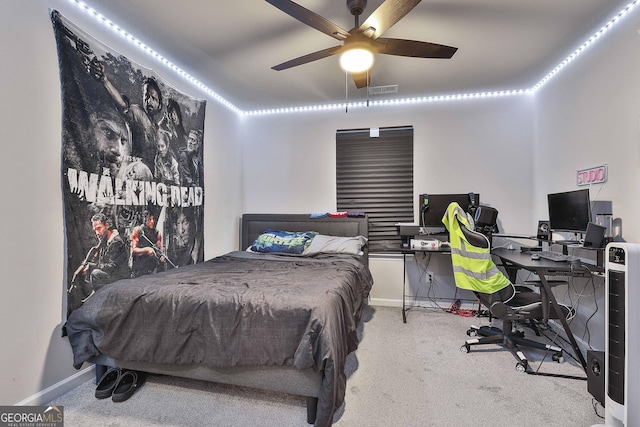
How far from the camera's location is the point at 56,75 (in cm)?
192

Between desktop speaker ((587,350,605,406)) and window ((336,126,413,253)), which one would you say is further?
window ((336,126,413,253))

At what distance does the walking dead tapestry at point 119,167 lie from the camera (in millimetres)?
1987

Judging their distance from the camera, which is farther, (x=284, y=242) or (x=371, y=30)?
(x=284, y=242)

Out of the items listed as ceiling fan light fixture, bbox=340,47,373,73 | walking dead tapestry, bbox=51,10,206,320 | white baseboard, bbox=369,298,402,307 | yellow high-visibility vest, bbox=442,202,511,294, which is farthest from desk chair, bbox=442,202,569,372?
walking dead tapestry, bbox=51,10,206,320

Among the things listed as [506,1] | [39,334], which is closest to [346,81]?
[506,1]

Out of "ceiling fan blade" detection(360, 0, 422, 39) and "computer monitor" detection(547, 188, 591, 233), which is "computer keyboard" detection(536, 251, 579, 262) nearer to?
"computer monitor" detection(547, 188, 591, 233)

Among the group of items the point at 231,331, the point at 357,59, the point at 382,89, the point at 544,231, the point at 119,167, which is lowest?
the point at 231,331

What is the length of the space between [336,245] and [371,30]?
7.23 feet

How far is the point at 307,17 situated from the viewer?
5.67 feet

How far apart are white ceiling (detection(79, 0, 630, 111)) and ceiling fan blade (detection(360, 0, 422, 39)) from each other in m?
0.36

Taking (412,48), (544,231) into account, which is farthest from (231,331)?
(544,231)

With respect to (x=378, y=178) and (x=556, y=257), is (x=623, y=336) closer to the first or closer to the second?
(x=556, y=257)

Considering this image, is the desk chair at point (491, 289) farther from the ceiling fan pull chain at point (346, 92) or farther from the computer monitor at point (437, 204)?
the ceiling fan pull chain at point (346, 92)

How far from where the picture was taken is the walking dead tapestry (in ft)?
6.52
